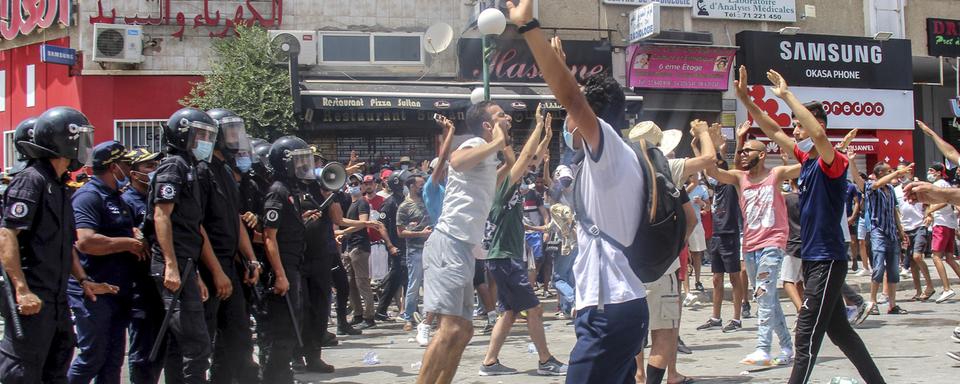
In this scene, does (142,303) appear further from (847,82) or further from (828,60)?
(847,82)

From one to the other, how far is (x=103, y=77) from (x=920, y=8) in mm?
20849

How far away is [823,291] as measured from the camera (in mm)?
5934

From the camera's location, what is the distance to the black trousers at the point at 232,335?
6.06m

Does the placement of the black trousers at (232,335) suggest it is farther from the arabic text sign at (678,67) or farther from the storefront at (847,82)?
the storefront at (847,82)

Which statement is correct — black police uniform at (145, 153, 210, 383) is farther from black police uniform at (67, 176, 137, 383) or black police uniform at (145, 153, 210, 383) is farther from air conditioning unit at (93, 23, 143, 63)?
air conditioning unit at (93, 23, 143, 63)

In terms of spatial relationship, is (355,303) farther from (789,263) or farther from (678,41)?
(678,41)

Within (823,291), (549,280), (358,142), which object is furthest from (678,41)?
(823,291)

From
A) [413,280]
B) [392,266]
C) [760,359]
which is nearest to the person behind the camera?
[760,359]

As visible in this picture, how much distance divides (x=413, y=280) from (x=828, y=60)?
16564 millimetres

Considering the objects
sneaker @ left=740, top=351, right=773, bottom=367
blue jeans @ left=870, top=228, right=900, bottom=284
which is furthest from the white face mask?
blue jeans @ left=870, top=228, right=900, bottom=284

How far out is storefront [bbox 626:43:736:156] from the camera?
21.9 meters

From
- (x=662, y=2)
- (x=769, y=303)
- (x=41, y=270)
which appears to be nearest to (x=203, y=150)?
(x=41, y=270)

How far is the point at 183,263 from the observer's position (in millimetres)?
5512

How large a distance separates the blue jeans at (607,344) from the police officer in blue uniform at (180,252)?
250 centimetres
